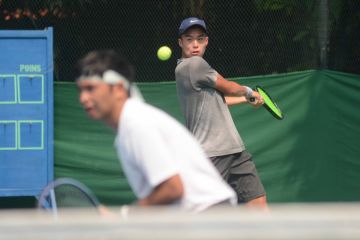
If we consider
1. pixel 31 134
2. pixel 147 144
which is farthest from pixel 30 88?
pixel 147 144

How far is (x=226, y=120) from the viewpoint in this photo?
19.6ft

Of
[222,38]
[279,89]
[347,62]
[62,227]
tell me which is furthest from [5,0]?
[62,227]

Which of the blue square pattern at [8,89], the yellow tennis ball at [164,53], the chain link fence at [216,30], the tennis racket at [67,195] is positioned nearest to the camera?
the tennis racket at [67,195]

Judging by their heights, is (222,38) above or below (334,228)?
above

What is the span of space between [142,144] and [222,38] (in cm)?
488

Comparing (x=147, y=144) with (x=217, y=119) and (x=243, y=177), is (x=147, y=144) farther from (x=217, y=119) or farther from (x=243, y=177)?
(x=243, y=177)

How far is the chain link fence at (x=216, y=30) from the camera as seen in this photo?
25.5 feet

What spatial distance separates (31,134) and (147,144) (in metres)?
4.21

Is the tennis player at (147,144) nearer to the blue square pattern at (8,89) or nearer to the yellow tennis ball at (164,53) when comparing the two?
the blue square pattern at (8,89)

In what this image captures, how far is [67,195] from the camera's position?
3820 mm

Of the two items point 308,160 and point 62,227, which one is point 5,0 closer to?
point 308,160

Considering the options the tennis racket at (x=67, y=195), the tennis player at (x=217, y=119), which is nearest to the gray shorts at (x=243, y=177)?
the tennis player at (x=217, y=119)

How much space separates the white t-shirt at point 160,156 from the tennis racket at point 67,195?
478mm

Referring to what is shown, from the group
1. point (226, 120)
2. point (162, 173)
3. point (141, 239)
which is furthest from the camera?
point (226, 120)
